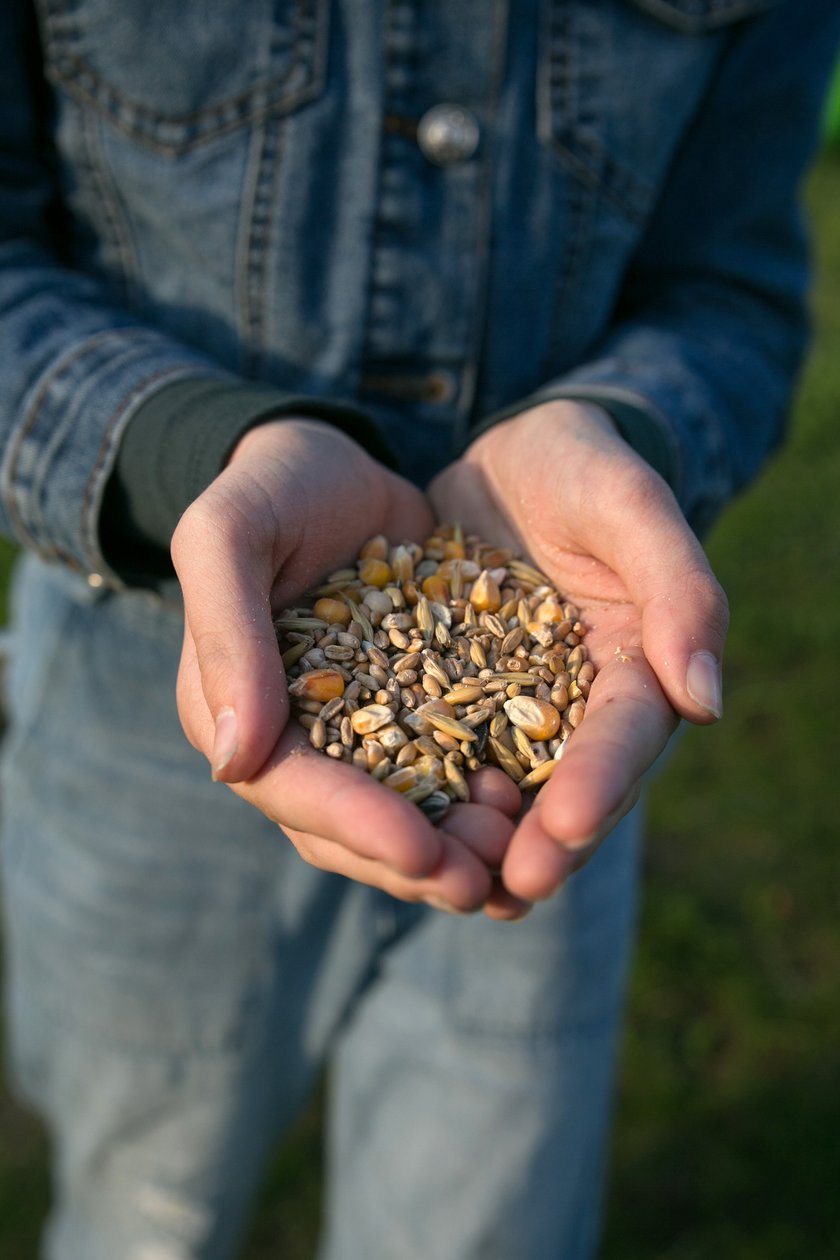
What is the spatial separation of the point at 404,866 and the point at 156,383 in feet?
2.11

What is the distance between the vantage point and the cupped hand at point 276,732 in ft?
2.96

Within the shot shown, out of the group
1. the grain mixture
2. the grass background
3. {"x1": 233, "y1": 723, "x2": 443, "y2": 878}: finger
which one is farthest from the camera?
the grass background

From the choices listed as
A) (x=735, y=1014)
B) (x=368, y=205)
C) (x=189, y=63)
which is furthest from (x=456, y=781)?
(x=735, y=1014)

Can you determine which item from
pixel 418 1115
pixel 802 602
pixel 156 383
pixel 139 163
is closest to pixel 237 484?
pixel 156 383

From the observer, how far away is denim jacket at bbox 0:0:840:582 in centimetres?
126

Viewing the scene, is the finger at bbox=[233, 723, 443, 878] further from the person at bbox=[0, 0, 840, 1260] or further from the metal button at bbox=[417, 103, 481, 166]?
the metal button at bbox=[417, 103, 481, 166]

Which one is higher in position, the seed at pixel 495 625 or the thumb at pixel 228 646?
the thumb at pixel 228 646

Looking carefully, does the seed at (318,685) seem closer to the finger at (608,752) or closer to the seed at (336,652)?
the seed at (336,652)

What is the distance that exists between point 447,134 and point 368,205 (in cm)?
12

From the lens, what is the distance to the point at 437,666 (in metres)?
1.25

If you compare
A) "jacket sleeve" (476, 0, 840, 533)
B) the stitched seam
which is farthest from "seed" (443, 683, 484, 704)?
the stitched seam

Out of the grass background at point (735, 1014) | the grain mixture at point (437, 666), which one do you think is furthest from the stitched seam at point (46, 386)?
the grass background at point (735, 1014)

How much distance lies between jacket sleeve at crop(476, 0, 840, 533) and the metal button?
0.30m

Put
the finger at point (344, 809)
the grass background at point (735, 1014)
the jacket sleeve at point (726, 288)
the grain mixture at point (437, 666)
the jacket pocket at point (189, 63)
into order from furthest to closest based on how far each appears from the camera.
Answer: the grass background at point (735, 1014) < the jacket sleeve at point (726, 288) < the jacket pocket at point (189, 63) < the grain mixture at point (437, 666) < the finger at point (344, 809)
